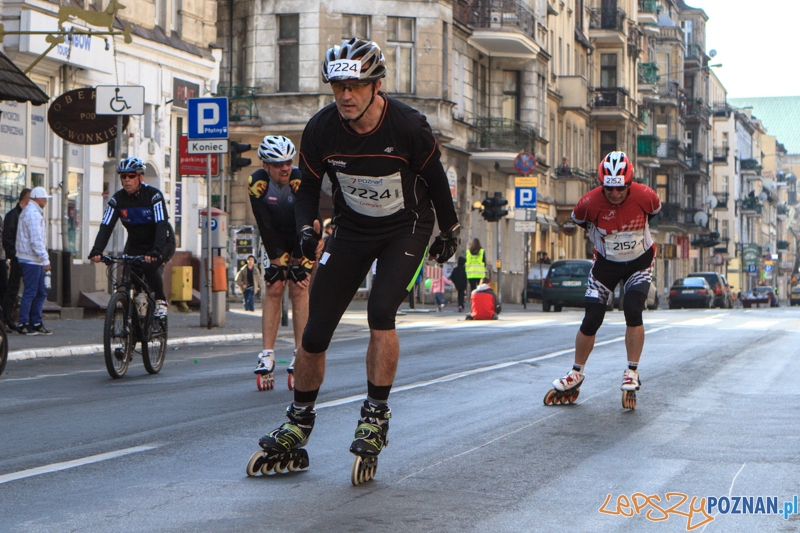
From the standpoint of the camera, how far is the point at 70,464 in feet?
22.6

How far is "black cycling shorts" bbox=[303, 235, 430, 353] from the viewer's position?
21.3 ft

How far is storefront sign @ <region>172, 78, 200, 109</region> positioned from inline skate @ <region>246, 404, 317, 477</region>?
22.9m

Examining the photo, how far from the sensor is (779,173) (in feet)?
563

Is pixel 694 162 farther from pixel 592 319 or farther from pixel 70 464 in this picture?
pixel 70 464

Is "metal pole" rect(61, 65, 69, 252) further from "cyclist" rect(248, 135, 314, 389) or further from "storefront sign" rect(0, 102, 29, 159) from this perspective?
"cyclist" rect(248, 135, 314, 389)

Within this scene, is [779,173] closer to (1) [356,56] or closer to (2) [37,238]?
(2) [37,238]

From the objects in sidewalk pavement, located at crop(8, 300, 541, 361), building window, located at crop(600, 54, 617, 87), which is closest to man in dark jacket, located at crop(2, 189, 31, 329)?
sidewalk pavement, located at crop(8, 300, 541, 361)

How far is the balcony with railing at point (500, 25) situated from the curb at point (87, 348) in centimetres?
2763

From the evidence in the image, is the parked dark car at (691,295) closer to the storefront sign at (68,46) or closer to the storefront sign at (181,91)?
the storefront sign at (181,91)

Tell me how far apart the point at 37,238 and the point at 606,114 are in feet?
176

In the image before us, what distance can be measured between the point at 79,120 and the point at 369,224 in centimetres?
1564

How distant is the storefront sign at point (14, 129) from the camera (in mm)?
22266

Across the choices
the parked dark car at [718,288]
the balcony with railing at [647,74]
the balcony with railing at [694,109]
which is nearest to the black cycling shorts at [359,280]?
→ the parked dark car at [718,288]

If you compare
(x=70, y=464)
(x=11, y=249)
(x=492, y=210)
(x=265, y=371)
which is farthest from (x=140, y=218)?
(x=492, y=210)
